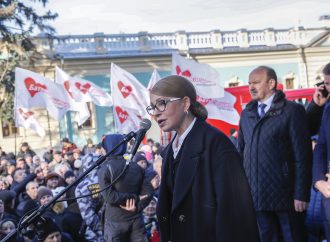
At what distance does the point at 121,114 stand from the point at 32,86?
2.39 metres

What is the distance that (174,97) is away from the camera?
3.35 meters

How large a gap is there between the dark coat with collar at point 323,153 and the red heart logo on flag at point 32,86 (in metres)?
10.4

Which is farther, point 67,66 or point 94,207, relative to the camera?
point 67,66

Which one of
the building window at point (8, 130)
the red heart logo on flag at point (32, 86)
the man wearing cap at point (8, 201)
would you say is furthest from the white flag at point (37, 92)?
the building window at point (8, 130)

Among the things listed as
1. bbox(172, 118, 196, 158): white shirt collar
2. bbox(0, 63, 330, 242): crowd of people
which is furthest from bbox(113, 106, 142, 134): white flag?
bbox(172, 118, 196, 158): white shirt collar

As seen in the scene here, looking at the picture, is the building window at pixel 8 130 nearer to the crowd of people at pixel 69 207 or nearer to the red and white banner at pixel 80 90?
the red and white banner at pixel 80 90

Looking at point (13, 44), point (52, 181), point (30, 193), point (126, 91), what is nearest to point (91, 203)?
point (30, 193)

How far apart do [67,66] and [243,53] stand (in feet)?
35.1

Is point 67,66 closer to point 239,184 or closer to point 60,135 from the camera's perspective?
point 60,135

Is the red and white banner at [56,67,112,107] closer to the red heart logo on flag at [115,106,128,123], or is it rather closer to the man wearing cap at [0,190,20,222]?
the red heart logo on flag at [115,106,128,123]

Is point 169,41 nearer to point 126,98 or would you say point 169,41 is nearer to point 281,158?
point 126,98

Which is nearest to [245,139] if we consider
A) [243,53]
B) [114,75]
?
[114,75]

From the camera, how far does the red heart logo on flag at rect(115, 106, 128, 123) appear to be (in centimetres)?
1400

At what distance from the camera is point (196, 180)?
3.21 m
